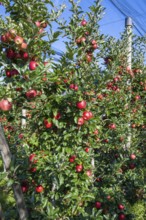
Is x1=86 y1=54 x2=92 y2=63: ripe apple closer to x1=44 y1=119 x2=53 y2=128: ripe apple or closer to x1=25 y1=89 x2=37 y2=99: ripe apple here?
x1=44 y1=119 x2=53 y2=128: ripe apple

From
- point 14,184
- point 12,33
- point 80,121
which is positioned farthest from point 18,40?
point 14,184

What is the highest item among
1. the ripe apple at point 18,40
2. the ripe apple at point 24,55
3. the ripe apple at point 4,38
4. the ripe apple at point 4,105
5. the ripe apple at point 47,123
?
the ripe apple at point 4,38

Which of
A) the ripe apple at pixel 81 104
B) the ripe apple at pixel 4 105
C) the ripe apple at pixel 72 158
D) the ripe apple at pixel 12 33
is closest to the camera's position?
the ripe apple at pixel 4 105

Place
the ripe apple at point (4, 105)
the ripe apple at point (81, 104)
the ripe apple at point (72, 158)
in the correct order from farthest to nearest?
1. the ripe apple at point (72, 158)
2. the ripe apple at point (81, 104)
3. the ripe apple at point (4, 105)

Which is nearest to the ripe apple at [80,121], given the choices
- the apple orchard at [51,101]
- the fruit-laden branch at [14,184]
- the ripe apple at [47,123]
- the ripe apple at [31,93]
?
the apple orchard at [51,101]

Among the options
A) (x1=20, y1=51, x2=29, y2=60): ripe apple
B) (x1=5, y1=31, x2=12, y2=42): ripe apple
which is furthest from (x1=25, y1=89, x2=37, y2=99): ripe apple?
(x1=5, y1=31, x2=12, y2=42): ripe apple

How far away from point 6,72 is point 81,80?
1.89 ft

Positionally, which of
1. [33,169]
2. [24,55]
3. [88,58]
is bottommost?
[33,169]

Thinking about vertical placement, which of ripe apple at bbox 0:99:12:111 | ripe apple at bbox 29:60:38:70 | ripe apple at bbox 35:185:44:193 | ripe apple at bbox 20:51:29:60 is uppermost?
ripe apple at bbox 20:51:29:60

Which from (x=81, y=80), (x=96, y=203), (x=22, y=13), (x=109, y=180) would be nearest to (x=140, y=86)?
(x=109, y=180)

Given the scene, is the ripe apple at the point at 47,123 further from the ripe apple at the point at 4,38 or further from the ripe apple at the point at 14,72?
the ripe apple at the point at 4,38

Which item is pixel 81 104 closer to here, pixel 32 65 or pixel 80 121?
pixel 80 121

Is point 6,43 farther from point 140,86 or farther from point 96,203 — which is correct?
point 140,86

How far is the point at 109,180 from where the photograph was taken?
11.9 feet
